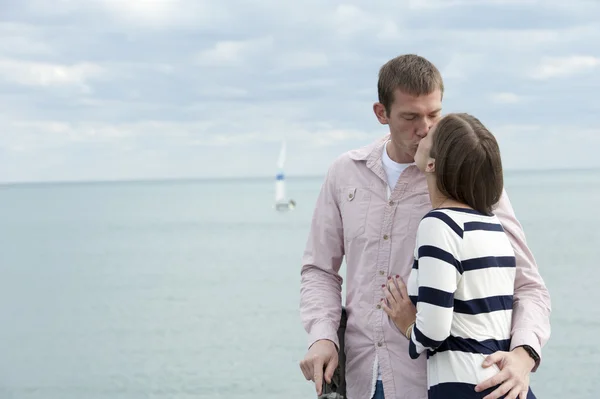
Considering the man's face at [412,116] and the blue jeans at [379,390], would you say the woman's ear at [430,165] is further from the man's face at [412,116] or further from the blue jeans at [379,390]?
the blue jeans at [379,390]

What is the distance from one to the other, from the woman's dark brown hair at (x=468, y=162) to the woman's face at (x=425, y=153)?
0.03m

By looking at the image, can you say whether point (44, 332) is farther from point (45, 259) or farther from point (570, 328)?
point (45, 259)

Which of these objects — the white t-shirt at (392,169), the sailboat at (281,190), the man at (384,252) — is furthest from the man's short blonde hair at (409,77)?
the sailboat at (281,190)

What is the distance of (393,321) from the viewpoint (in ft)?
7.77

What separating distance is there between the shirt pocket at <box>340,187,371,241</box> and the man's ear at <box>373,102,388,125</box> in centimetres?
22

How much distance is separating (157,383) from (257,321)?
5316mm

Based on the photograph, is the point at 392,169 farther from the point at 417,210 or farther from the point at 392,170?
the point at 417,210

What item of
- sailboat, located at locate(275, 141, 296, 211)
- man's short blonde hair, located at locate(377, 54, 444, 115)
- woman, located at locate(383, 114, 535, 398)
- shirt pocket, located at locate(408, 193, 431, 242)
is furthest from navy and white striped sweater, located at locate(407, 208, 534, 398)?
sailboat, located at locate(275, 141, 296, 211)

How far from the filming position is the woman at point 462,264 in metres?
2.09

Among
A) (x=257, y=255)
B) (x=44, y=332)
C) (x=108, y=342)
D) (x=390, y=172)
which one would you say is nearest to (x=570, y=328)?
(x=108, y=342)

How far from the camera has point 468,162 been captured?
2143mm

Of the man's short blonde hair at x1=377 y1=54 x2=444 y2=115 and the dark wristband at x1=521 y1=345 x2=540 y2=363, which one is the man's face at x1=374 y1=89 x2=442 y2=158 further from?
the dark wristband at x1=521 y1=345 x2=540 y2=363

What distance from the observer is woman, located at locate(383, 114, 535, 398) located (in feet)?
6.85

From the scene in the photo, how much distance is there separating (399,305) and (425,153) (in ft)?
1.42
